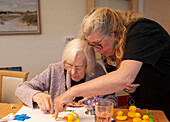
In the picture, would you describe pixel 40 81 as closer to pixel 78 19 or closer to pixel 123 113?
pixel 123 113

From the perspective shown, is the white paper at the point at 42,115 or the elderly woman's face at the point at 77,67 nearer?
the white paper at the point at 42,115

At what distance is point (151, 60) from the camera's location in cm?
95

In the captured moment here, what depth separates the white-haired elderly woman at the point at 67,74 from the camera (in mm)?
1379

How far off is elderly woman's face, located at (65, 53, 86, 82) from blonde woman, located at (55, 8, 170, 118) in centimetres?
25

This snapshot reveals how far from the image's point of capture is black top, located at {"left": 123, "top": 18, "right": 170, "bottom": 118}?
3.14 feet

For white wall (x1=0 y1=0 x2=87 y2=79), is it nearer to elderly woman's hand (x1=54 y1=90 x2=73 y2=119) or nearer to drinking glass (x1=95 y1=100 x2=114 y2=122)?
elderly woman's hand (x1=54 y1=90 x2=73 y2=119)

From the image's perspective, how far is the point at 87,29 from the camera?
45.7 inches

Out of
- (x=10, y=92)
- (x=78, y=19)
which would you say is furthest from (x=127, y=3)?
(x=10, y=92)

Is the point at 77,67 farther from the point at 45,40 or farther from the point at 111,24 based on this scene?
the point at 45,40

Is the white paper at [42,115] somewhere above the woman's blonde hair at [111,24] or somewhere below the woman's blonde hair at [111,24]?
below

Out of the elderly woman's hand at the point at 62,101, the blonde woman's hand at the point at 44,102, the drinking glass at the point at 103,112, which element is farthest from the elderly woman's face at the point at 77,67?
the drinking glass at the point at 103,112

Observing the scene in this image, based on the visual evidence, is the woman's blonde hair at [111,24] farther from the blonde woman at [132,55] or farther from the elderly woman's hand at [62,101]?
the elderly woman's hand at [62,101]

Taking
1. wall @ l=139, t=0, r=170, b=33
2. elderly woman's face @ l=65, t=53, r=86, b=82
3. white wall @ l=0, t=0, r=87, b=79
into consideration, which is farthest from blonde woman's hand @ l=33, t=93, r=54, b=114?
wall @ l=139, t=0, r=170, b=33

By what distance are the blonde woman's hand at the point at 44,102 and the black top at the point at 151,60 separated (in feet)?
1.93
